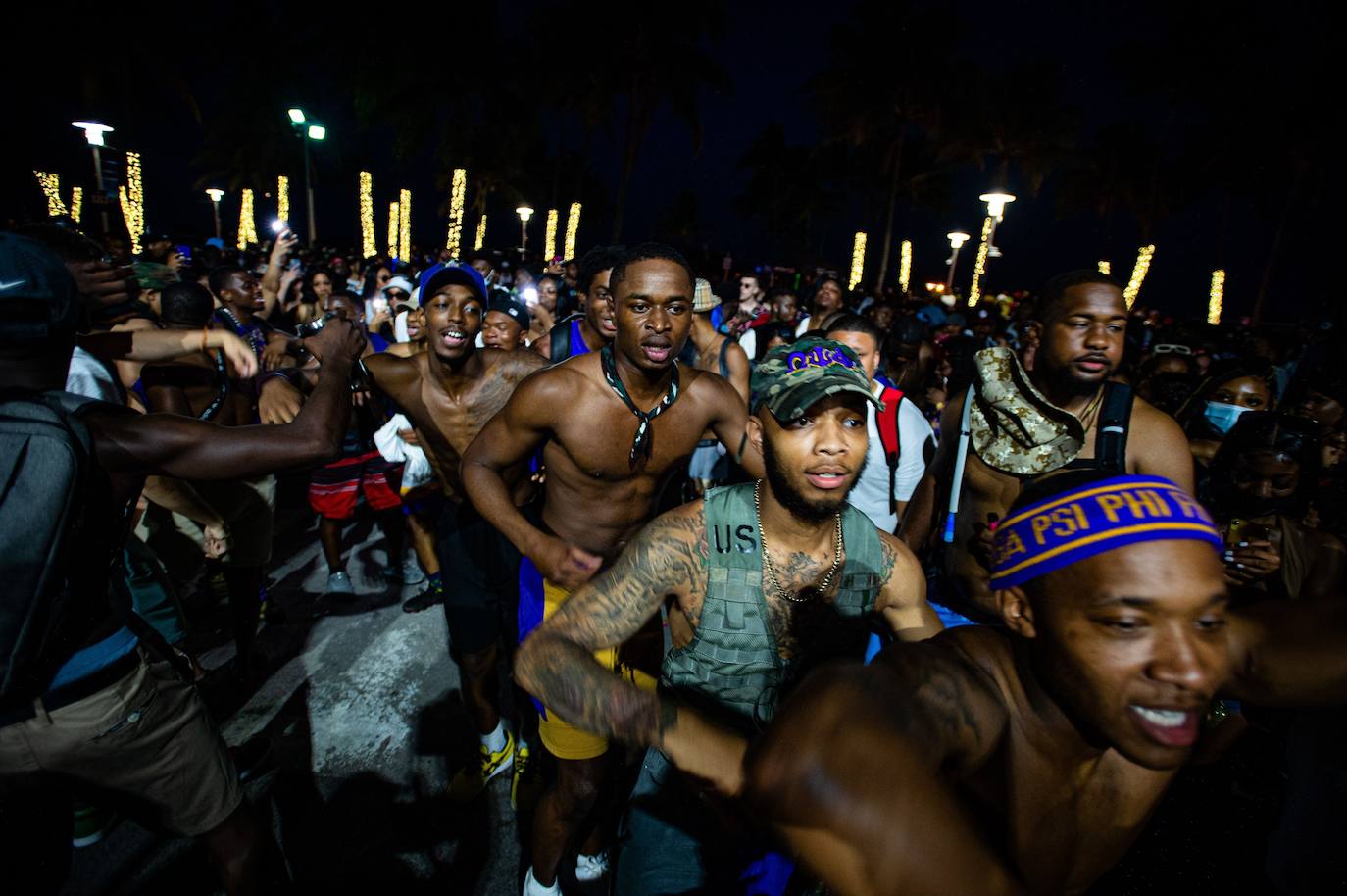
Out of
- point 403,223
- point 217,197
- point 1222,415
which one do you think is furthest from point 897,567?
point 217,197

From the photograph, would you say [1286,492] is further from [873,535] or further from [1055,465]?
[873,535]

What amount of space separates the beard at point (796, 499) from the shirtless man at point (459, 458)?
1390mm

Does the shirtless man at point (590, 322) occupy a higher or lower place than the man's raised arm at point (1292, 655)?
higher

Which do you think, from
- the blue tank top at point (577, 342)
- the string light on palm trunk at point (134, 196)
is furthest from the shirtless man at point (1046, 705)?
the string light on palm trunk at point (134, 196)

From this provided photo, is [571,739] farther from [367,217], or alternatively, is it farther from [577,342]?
[367,217]

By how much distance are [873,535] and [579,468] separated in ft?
5.06

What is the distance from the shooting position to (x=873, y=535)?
7.26 ft

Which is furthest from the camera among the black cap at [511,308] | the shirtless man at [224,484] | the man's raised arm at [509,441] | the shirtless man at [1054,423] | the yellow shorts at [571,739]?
the black cap at [511,308]

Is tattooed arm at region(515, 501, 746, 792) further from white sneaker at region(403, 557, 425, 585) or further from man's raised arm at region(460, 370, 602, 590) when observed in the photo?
white sneaker at region(403, 557, 425, 585)

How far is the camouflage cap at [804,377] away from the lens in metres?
1.96

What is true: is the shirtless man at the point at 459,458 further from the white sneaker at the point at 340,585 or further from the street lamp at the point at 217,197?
the street lamp at the point at 217,197

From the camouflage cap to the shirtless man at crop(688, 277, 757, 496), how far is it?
3.14 m

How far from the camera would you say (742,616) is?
6.61ft

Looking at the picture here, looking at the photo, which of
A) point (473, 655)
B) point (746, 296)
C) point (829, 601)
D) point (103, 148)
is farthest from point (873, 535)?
point (103, 148)
